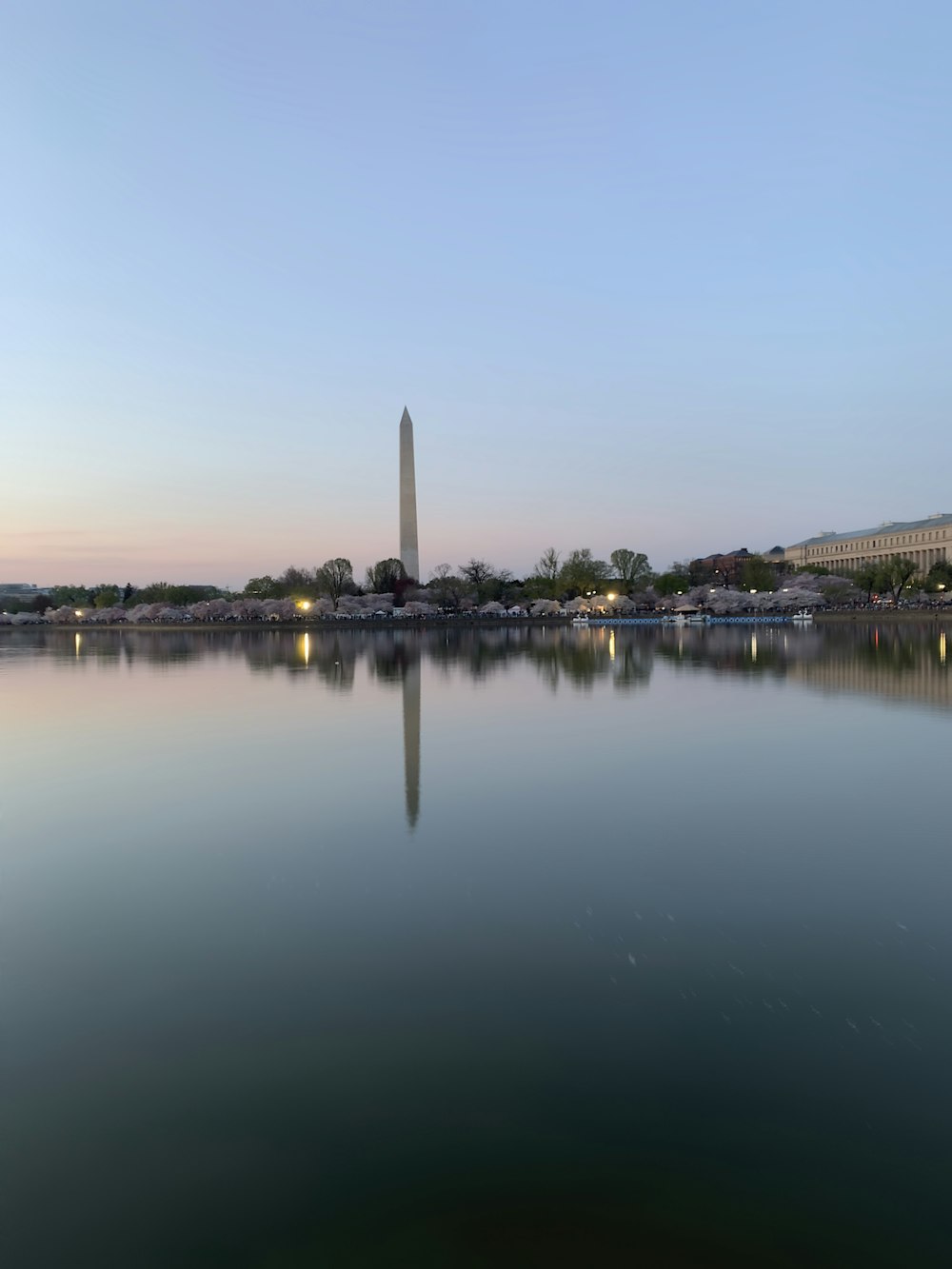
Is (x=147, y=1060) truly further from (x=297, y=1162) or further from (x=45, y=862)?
(x=45, y=862)

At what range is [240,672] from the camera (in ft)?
124

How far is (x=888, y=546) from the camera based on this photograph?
144 m

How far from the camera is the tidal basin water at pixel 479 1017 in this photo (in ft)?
13.8

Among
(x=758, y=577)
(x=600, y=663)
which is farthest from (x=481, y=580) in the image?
(x=600, y=663)

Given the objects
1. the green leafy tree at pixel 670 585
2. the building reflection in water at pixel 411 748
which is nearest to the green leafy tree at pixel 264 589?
the green leafy tree at pixel 670 585

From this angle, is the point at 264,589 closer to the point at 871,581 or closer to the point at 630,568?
the point at 630,568

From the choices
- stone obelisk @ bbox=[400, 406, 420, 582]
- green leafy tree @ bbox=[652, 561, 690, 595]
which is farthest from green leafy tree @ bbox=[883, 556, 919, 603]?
stone obelisk @ bbox=[400, 406, 420, 582]

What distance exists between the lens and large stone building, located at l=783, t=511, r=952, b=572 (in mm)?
130125

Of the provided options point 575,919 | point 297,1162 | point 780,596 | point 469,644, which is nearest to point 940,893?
point 575,919

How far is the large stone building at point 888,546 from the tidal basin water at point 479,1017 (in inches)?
5230

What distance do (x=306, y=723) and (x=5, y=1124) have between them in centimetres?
1621

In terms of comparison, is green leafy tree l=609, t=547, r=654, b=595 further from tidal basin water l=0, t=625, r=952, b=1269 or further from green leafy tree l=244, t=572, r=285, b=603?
tidal basin water l=0, t=625, r=952, b=1269

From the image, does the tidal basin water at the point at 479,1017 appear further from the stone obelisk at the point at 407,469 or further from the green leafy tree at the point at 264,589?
the green leafy tree at the point at 264,589

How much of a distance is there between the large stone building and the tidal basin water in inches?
5230
